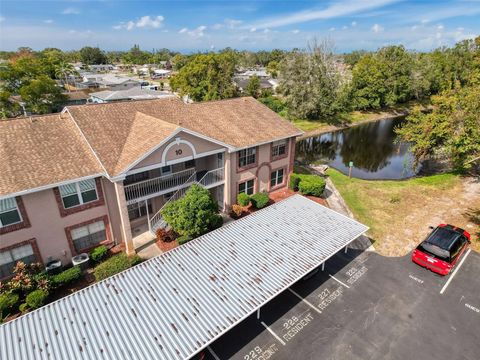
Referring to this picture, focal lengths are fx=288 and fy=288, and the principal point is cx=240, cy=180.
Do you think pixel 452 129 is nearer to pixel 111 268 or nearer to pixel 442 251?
pixel 442 251

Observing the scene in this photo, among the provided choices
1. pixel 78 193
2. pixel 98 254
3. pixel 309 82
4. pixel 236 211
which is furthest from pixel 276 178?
pixel 309 82

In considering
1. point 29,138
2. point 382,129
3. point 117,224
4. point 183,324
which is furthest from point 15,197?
point 382,129

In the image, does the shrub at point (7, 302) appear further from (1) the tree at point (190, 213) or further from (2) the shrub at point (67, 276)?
(1) the tree at point (190, 213)

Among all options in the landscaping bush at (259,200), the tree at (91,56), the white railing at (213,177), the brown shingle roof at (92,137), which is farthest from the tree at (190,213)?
the tree at (91,56)

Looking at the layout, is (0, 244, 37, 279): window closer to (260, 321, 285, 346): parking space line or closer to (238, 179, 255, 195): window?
(260, 321, 285, 346): parking space line

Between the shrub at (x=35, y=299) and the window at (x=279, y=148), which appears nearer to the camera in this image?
the shrub at (x=35, y=299)

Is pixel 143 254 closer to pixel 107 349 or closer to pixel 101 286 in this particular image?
pixel 101 286
